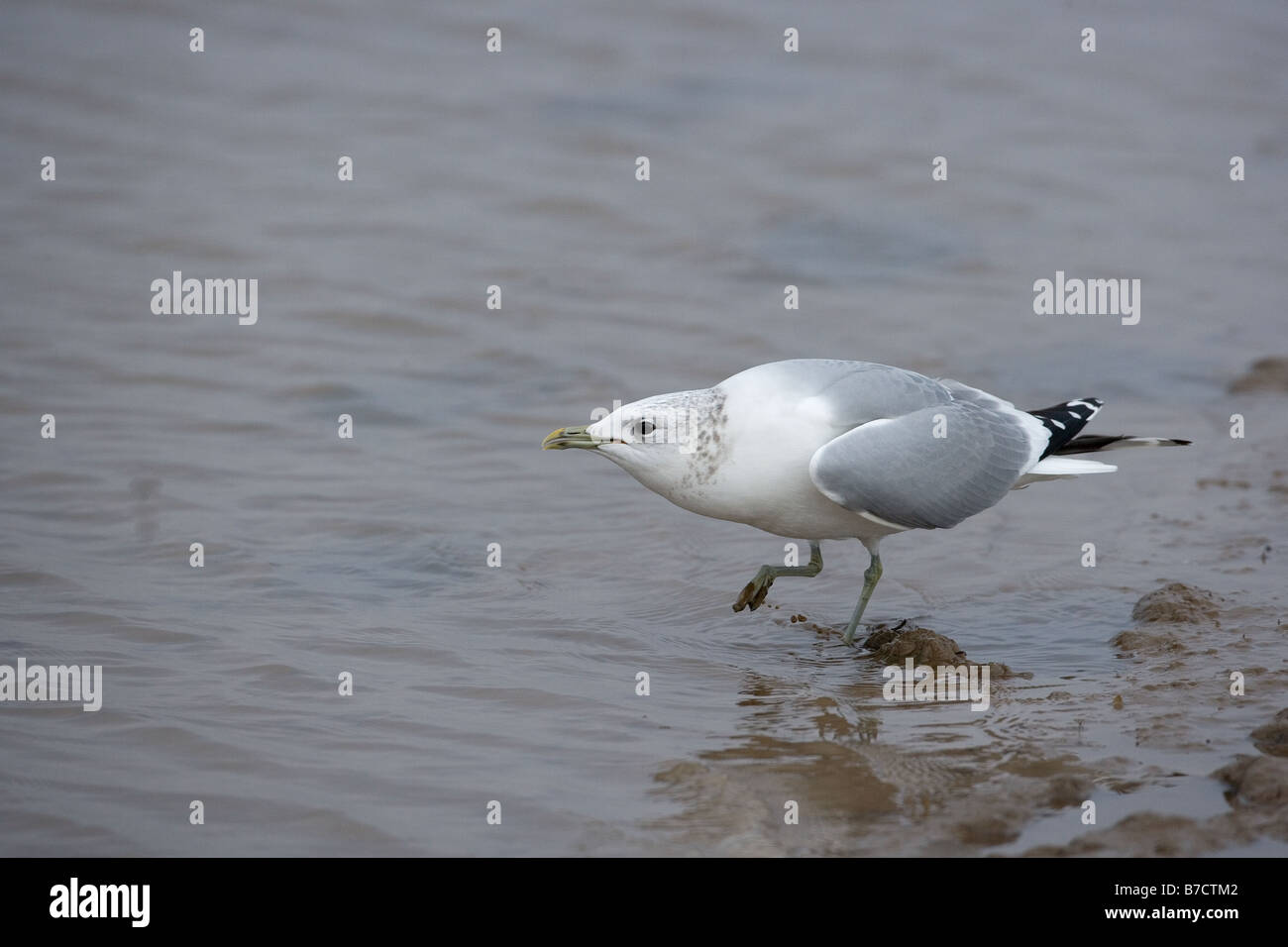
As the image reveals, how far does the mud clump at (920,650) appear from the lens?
545cm

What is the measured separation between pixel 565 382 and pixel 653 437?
3.49m

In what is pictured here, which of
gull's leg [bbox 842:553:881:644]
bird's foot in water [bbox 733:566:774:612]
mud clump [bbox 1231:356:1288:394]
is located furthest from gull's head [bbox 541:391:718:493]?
mud clump [bbox 1231:356:1288:394]

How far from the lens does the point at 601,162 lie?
38.7 feet

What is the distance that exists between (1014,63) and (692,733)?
434 inches

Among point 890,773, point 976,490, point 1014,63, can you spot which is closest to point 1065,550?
point 976,490

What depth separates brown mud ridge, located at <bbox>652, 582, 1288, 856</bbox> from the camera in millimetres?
3969

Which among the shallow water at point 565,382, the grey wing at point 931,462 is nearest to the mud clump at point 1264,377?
the shallow water at point 565,382

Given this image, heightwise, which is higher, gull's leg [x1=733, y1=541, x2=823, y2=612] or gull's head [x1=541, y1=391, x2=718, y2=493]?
gull's head [x1=541, y1=391, x2=718, y2=493]

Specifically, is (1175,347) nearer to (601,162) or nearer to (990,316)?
(990,316)

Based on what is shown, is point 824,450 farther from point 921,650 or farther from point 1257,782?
point 1257,782

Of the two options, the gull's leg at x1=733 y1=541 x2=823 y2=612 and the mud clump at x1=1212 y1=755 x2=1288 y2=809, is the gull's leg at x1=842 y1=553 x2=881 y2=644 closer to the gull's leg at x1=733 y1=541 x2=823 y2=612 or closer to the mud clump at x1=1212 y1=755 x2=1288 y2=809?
the gull's leg at x1=733 y1=541 x2=823 y2=612

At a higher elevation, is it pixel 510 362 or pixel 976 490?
pixel 510 362

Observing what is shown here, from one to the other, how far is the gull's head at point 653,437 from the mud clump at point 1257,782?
6.77 feet

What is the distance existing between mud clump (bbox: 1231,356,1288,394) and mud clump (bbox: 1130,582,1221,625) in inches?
129
